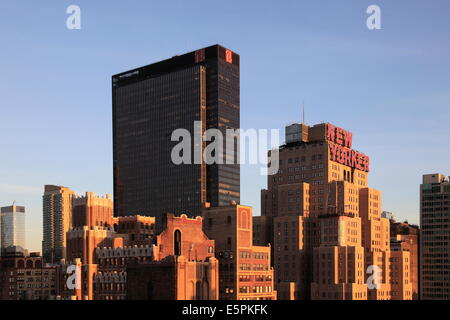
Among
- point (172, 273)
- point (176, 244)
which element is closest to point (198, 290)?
point (172, 273)

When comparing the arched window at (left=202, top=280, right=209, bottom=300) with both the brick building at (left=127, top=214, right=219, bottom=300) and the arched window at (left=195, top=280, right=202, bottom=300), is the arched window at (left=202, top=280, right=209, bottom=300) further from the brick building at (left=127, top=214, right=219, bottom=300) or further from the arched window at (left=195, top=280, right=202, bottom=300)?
the arched window at (left=195, top=280, right=202, bottom=300)

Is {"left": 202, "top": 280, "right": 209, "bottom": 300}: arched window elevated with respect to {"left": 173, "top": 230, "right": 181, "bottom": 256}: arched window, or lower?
lower

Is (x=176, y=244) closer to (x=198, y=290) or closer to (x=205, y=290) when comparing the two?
(x=205, y=290)

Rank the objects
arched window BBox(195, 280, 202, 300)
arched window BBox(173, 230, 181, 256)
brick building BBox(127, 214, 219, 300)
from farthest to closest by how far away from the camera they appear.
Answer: arched window BBox(173, 230, 181, 256)
arched window BBox(195, 280, 202, 300)
brick building BBox(127, 214, 219, 300)

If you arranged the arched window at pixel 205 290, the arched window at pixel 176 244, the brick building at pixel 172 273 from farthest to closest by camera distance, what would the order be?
the arched window at pixel 176 244 → the arched window at pixel 205 290 → the brick building at pixel 172 273

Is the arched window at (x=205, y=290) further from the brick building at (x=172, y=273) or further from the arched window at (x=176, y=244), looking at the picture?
the arched window at (x=176, y=244)

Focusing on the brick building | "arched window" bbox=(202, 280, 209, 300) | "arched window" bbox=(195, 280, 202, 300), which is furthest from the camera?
"arched window" bbox=(202, 280, 209, 300)

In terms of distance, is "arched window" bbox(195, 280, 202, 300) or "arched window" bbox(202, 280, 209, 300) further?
"arched window" bbox(202, 280, 209, 300)

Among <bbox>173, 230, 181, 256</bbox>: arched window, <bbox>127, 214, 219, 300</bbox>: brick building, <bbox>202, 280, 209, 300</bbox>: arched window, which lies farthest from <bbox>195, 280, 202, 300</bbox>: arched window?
<bbox>173, 230, 181, 256</bbox>: arched window

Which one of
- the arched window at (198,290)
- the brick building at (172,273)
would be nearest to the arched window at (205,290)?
the brick building at (172,273)
